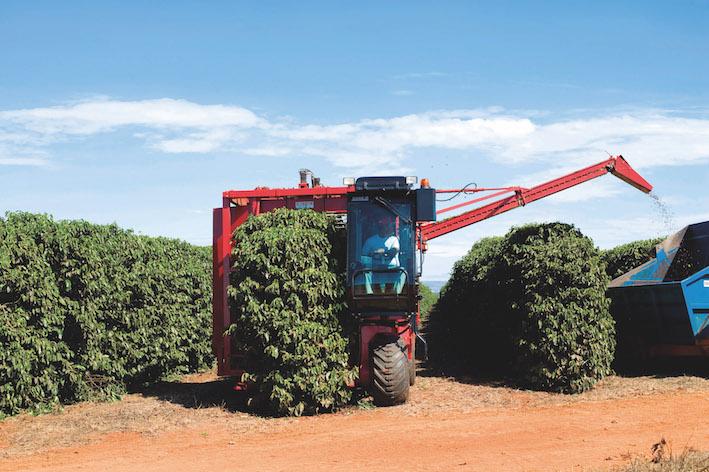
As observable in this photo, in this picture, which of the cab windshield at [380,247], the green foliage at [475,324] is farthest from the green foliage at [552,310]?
the cab windshield at [380,247]

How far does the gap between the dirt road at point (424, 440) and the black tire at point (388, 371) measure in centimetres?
31

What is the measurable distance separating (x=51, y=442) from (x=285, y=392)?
132 inches

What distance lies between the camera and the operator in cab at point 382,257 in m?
11.1

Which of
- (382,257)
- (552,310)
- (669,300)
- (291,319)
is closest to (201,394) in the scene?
(291,319)

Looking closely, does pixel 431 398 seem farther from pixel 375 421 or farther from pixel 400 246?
pixel 400 246

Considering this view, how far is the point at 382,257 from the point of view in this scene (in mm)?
11289

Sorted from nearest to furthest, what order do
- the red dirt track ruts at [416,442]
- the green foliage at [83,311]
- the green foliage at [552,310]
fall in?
the red dirt track ruts at [416,442] < the green foliage at [83,311] < the green foliage at [552,310]

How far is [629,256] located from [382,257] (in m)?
8.37

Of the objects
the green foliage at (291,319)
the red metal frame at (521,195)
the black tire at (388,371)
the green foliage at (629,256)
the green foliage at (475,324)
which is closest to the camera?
the green foliage at (291,319)

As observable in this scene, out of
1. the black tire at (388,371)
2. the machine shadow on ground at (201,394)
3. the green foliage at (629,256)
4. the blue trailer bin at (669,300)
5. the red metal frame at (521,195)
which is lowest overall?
the machine shadow on ground at (201,394)

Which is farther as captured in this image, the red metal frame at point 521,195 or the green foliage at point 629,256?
the green foliage at point 629,256

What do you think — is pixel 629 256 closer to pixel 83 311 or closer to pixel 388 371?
pixel 388 371

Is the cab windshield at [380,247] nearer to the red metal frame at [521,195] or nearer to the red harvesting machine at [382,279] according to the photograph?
the red harvesting machine at [382,279]

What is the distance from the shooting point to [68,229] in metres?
12.4
